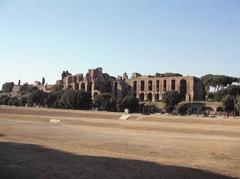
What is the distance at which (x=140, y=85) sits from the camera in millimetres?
149375

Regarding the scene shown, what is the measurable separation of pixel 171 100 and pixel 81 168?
104m

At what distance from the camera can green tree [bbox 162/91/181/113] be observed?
392ft

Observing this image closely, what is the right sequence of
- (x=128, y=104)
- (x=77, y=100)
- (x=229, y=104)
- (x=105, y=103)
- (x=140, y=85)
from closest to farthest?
(x=229, y=104)
(x=128, y=104)
(x=77, y=100)
(x=105, y=103)
(x=140, y=85)

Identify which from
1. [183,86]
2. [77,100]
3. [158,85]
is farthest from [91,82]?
[77,100]

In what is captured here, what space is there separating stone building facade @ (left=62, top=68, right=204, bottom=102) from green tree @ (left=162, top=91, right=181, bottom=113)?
12300mm

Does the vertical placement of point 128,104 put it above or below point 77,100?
below

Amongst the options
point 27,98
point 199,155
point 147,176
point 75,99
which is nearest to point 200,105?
point 75,99

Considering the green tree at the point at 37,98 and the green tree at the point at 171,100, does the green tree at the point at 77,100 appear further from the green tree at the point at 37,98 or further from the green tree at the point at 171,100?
the green tree at the point at 37,98

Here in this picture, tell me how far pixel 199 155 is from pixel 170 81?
391 feet

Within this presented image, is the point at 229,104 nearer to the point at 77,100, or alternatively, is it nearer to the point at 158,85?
the point at 77,100

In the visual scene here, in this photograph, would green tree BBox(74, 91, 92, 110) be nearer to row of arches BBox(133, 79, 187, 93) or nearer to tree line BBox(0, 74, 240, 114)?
tree line BBox(0, 74, 240, 114)

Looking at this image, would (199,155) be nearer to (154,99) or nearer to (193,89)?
(193,89)

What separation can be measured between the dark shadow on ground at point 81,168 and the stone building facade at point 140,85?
378ft

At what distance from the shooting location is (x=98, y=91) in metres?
148
